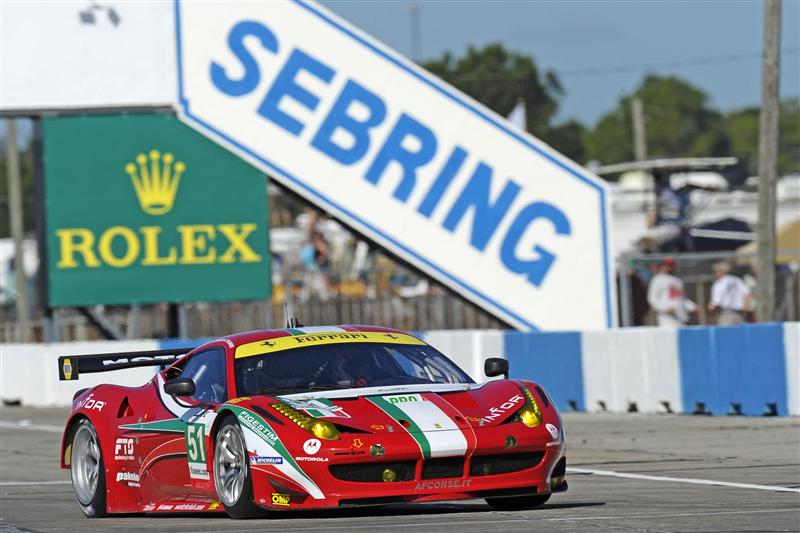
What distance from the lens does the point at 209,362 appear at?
1027cm

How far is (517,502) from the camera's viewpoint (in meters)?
9.56

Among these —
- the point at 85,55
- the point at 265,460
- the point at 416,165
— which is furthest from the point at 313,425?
the point at 85,55

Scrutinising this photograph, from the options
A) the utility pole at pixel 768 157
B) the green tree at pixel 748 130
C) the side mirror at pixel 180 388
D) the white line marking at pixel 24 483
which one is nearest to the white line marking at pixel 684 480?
the side mirror at pixel 180 388

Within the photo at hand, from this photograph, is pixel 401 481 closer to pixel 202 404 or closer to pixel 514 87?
pixel 202 404

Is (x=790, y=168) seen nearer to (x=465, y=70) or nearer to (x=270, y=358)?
(x=465, y=70)

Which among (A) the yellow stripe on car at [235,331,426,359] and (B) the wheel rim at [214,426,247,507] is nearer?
(B) the wheel rim at [214,426,247,507]

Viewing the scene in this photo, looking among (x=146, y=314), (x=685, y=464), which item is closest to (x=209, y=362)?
(x=685, y=464)

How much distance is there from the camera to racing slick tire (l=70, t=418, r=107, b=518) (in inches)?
421

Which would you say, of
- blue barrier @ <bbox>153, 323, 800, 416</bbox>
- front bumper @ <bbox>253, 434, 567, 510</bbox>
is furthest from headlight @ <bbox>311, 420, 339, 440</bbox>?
blue barrier @ <bbox>153, 323, 800, 416</bbox>

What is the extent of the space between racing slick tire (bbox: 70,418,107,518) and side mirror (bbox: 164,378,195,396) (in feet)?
3.67

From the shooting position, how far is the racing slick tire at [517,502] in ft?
31.2

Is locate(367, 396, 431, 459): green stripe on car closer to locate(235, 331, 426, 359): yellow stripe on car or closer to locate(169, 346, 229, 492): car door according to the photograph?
locate(235, 331, 426, 359): yellow stripe on car

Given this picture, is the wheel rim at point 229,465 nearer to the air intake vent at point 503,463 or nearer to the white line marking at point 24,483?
the air intake vent at point 503,463

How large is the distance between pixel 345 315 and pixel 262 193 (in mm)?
4072
